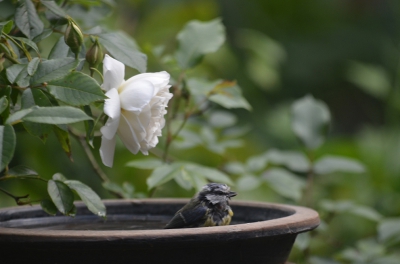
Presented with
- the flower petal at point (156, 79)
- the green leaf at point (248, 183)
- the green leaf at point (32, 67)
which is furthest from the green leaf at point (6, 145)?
the green leaf at point (248, 183)

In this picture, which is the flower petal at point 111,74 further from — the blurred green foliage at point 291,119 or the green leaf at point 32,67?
the blurred green foliage at point 291,119

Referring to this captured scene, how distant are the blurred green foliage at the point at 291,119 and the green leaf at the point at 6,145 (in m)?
0.72

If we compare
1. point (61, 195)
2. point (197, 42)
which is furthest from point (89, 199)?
point (197, 42)

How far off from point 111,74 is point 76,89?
76 millimetres

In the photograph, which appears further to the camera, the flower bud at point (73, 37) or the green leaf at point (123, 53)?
the green leaf at point (123, 53)

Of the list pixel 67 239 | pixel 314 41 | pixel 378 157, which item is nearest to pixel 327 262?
pixel 67 239

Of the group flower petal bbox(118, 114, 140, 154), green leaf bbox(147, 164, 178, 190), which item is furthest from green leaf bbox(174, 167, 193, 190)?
flower petal bbox(118, 114, 140, 154)

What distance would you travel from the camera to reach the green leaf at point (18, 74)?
0.97m

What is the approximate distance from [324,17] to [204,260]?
4.95 metres

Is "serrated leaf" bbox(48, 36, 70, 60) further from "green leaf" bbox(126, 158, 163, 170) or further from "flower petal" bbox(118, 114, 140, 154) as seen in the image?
"green leaf" bbox(126, 158, 163, 170)

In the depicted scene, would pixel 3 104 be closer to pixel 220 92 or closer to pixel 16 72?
pixel 16 72

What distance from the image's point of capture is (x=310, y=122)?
1.93 m

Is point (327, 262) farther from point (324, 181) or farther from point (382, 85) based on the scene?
point (382, 85)

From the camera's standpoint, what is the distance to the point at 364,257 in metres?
1.82
